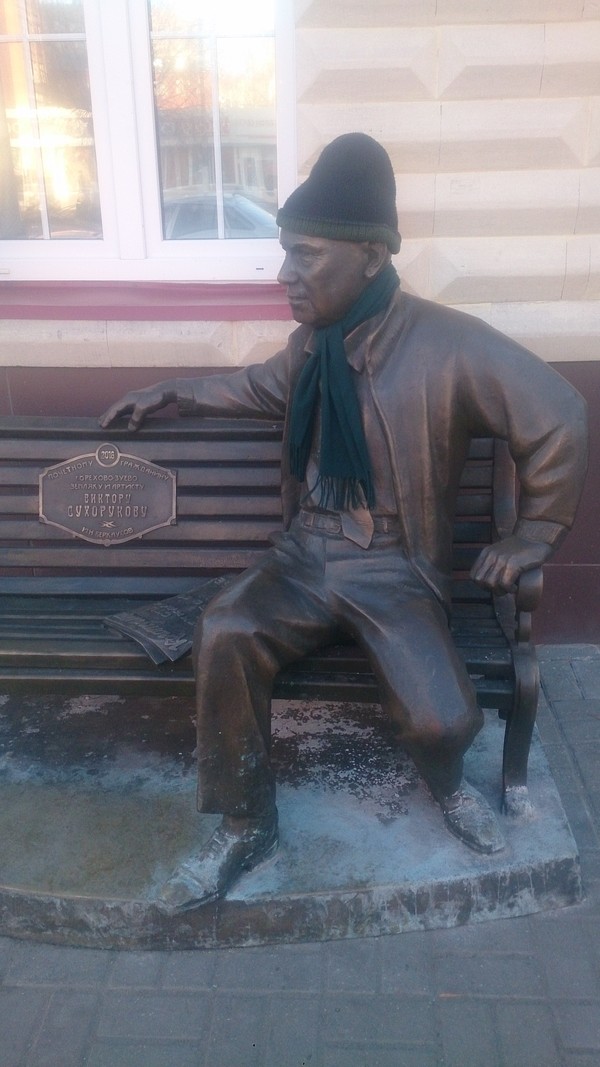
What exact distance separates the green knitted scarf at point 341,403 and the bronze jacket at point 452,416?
5cm

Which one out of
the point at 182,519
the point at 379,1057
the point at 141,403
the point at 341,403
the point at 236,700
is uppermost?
the point at 341,403

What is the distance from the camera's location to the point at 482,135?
3.45 m

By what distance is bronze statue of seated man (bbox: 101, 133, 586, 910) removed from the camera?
2463mm

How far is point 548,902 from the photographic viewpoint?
8.38 ft

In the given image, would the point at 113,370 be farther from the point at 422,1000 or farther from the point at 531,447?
the point at 422,1000

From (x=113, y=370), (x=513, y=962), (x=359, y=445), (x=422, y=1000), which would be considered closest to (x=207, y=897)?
(x=422, y=1000)

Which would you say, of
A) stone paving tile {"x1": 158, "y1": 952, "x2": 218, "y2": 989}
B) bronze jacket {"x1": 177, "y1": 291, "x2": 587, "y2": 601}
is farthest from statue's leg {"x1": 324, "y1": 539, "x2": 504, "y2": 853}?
stone paving tile {"x1": 158, "y1": 952, "x2": 218, "y2": 989}

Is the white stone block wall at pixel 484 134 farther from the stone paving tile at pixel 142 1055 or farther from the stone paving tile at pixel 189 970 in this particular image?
the stone paving tile at pixel 142 1055

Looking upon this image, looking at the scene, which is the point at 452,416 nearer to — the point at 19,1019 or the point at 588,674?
the point at 588,674

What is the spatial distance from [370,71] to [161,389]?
1.47m

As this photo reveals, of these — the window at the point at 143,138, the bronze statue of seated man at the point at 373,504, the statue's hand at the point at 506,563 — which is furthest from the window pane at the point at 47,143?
the statue's hand at the point at 506,563

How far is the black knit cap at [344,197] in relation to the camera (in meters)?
2.47

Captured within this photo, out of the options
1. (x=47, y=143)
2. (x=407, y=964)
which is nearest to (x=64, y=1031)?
(x=407, y=964)

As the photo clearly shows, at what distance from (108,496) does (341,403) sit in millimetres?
1087
